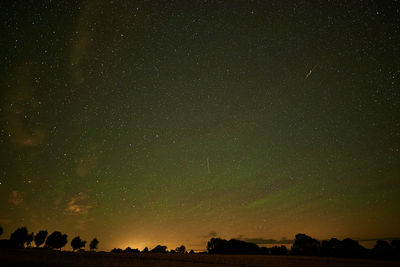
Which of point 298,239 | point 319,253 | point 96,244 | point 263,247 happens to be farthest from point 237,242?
point 96,244

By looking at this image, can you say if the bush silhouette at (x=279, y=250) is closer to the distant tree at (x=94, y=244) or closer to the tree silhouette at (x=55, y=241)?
the tree silhouette at (x=55, y=241)

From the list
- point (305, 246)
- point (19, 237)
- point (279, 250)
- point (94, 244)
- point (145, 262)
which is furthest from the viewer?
point (94, 244)

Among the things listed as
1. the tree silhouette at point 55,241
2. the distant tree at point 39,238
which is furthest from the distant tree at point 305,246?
the distant tree at point 39,238

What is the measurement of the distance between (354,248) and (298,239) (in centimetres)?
2892

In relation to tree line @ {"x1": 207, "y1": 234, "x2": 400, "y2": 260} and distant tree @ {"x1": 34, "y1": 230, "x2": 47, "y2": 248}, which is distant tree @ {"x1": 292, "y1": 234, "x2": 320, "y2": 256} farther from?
distant tree @ {"x1": 34, "y1": 230, "x2": 47, "y2": 248}

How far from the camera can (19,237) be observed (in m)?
110

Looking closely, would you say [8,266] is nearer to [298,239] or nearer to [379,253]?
[379,253]

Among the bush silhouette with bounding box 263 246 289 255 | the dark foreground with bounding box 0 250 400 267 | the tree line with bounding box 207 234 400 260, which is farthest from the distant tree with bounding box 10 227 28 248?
the bush silhouette with bounding box 263 246 289 255

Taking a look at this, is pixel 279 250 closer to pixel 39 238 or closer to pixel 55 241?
pixel 55 241

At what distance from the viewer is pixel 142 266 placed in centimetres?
2522

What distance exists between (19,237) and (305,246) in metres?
108

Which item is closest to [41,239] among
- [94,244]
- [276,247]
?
[94,244]

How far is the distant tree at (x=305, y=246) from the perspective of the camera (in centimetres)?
5978

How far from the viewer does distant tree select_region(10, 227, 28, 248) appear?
10805cm
